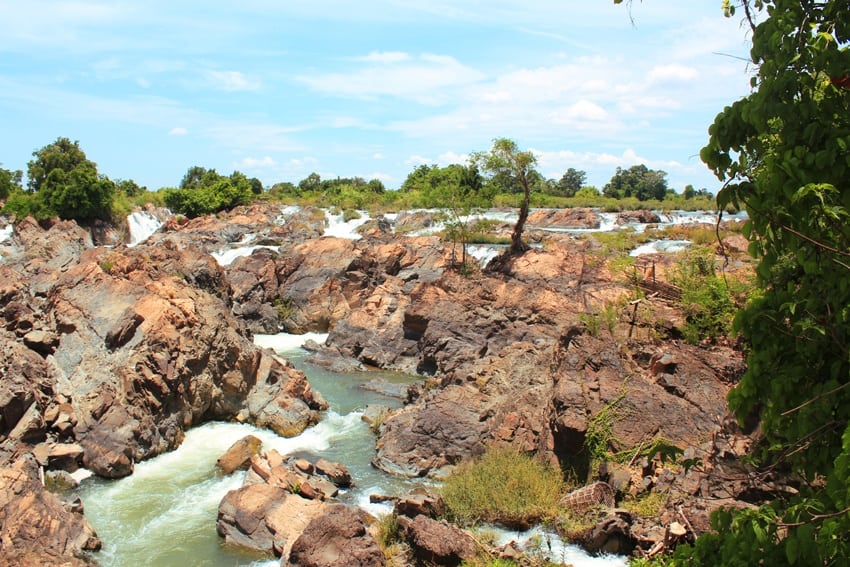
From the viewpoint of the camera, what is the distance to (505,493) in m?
11.0

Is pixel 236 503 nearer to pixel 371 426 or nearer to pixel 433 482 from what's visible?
pixel 433 482

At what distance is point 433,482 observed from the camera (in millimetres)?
13547

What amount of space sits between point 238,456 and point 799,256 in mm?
12339

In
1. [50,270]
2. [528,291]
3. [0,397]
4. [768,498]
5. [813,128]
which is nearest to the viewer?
[813,128]

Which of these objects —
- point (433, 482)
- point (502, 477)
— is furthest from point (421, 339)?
point (502, 477)

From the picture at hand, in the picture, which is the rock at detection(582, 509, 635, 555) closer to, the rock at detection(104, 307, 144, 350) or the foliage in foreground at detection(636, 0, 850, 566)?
the foliage in foreground at detection(636, 0, 850, 566)

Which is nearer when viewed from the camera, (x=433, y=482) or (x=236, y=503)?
(x=236, y=503)

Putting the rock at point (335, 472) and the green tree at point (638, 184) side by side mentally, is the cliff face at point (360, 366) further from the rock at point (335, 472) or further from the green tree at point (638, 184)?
the green tree at point (638, 184)

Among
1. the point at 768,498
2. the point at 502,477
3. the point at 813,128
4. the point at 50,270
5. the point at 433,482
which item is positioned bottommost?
the point at 433,482

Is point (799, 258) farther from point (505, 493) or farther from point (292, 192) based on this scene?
point (292, 192)

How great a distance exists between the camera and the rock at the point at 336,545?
9008 millimetres

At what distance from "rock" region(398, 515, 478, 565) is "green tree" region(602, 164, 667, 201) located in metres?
52.9

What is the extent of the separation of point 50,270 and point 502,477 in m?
15.0

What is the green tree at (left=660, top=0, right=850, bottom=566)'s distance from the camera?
3662 mm
